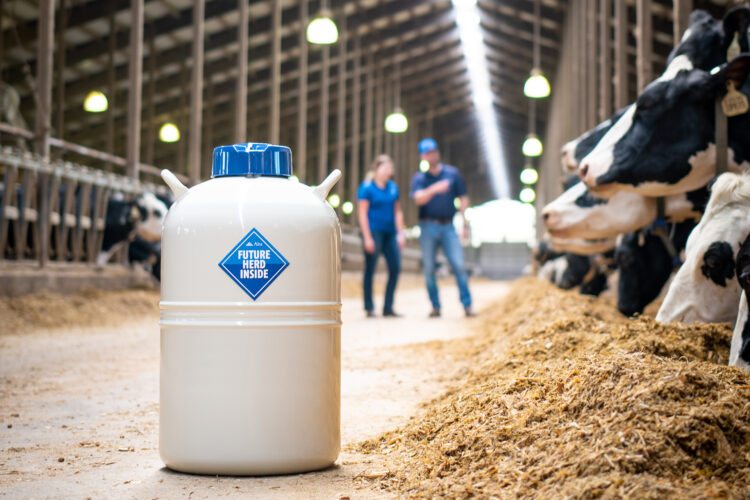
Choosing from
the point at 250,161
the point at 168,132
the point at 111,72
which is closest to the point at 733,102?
the point at 250,161

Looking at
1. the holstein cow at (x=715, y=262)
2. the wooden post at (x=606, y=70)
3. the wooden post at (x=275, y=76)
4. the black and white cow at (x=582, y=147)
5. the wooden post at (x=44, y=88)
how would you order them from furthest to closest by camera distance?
the wooden post at (x=275, y=76)
the wooden post at (x=606, y=70)
the wooden post at (x=44, y=88)
the black and white cow at (x=582, y=147)
the holstein cow at (x=715, y=262)

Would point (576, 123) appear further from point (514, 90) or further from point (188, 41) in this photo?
point (514, 90)

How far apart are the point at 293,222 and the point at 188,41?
54.5 ft

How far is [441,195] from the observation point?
8.05 metres

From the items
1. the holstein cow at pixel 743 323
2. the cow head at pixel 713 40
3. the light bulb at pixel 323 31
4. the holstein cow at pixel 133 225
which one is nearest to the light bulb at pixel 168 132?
the light bulb at pixel 323 31

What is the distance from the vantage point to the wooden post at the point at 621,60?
7254 mm

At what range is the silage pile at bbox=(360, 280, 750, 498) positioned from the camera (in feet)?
5.21

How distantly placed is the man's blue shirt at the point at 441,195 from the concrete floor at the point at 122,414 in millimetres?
2406

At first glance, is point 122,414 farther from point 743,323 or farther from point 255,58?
point 255,58

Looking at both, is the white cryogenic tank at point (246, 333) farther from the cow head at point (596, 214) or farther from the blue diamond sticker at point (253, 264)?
the cow head at point (596, 214)

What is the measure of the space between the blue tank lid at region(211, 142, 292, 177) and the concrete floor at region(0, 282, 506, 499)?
786 millimetres

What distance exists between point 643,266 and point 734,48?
1.48 metres

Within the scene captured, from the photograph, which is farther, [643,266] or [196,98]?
[196,98]

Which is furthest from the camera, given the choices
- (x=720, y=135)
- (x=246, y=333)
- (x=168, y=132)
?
(x=168, y=132)
